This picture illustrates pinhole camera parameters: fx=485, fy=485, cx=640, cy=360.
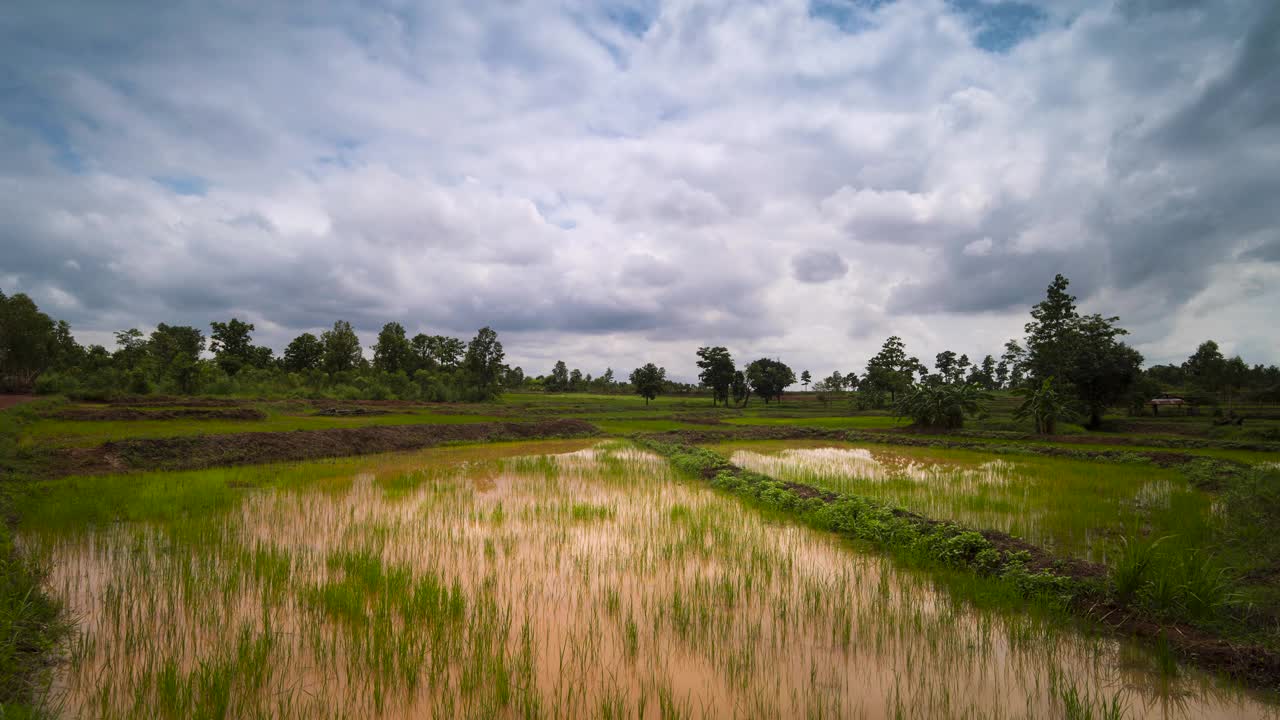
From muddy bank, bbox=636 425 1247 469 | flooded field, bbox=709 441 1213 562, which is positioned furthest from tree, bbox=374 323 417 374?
flooded field, bbox=709 441 1213 562

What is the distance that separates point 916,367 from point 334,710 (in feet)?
205

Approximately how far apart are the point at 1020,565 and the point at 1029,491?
721cm

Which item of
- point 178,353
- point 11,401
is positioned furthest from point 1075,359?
point 178,353

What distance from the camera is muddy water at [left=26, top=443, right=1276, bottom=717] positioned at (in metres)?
3.61

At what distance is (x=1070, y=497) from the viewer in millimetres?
10625

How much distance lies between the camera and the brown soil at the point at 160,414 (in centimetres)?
2022

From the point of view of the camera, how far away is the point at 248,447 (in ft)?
52.8

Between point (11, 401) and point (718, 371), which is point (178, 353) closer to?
point (11, 401)

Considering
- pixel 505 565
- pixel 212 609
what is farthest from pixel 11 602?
pixel 505 565

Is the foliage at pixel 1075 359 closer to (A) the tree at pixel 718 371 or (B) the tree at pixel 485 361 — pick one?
(A) the tree at pixel 718 371

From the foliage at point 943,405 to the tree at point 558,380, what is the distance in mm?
81145

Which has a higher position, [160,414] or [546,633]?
[160,414]

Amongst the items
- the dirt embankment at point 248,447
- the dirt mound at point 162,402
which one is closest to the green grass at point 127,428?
the dirt embankment at point 248,447

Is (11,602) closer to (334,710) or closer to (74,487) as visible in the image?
(334,710)
